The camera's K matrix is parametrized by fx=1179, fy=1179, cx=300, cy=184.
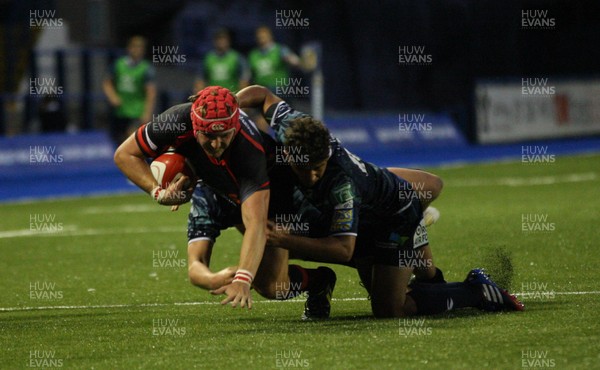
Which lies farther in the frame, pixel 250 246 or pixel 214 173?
pixel 214 173

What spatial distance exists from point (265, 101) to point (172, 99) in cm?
1600

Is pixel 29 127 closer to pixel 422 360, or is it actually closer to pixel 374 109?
pixel 374 109

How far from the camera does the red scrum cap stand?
23.2ft

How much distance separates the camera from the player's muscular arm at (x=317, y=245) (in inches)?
282

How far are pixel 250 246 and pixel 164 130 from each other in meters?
1.04

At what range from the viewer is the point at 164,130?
7.46 meters

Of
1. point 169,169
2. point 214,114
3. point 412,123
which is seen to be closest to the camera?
point 214,114

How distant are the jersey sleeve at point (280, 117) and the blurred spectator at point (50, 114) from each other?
557 inches

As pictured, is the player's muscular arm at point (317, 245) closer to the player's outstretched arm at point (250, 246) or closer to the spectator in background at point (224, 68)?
the player's outstretched arm at point (250, 246)

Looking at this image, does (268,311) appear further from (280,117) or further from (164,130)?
(164,130)

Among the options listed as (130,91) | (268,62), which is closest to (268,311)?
(130,91)

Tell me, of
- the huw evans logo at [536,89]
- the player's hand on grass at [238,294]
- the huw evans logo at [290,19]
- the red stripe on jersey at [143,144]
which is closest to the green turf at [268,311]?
A: the player's hand on grass at [238,294]

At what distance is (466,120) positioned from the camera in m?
26.9

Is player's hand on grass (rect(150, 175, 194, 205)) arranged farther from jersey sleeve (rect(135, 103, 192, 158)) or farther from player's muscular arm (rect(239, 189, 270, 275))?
player's muscular arm (rect(239, 189, 270, 275))
